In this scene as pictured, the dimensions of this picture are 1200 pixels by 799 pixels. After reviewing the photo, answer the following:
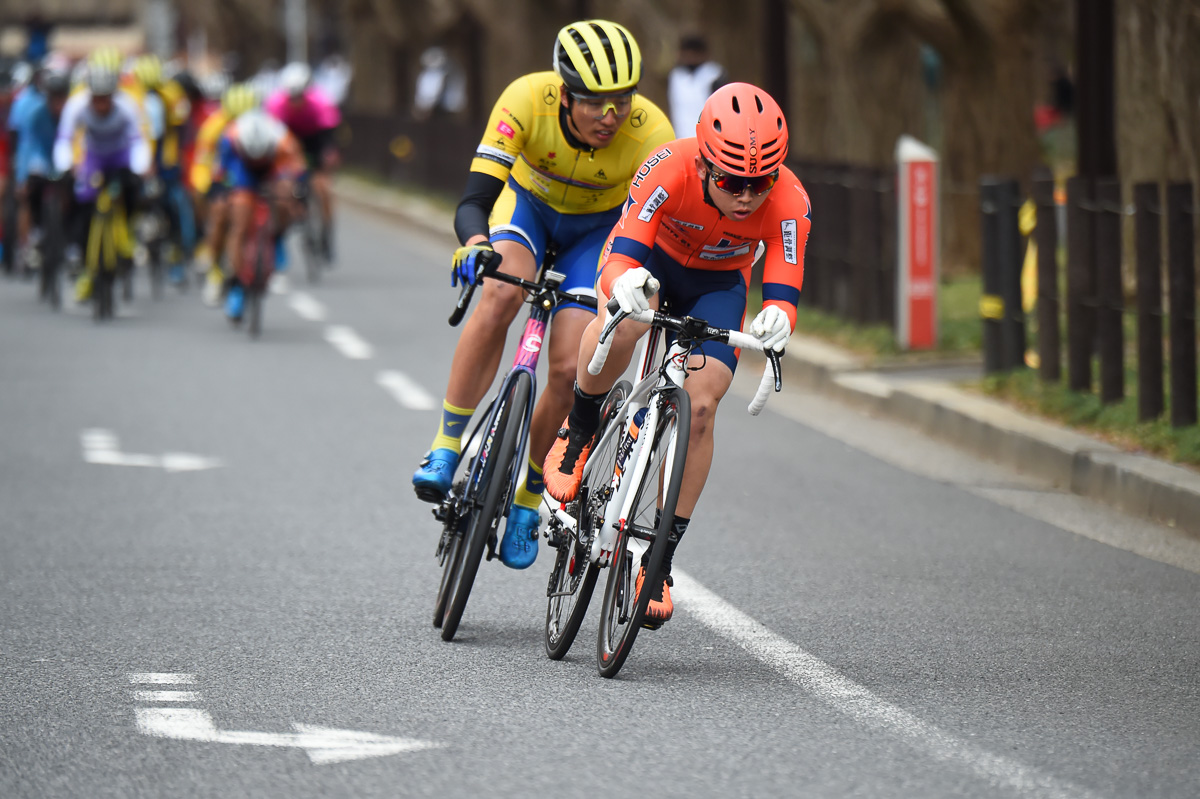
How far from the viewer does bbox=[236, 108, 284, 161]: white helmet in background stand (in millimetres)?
15945

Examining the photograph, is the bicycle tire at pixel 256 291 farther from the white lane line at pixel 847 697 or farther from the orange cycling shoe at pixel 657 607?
the orange cycling shoe at pixel 657 607

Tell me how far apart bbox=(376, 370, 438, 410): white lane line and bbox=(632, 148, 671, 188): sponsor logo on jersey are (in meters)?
6.45

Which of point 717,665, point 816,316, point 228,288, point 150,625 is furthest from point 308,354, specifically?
point 717,665

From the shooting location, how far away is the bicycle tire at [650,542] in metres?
5.69

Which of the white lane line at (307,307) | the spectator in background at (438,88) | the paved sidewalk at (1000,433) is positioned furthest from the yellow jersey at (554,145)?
the spectator in background at (438,88)

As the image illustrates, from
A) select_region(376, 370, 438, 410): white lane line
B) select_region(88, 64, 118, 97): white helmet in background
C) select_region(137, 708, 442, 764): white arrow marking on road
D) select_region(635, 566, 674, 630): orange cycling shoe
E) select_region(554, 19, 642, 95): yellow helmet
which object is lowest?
select_region(137, 708, 442, 764): white arrow marking on road

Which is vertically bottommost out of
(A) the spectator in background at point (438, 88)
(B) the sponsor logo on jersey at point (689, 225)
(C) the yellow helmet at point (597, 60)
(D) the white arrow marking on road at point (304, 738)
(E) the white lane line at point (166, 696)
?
(E) the white lane line at point (166, 696)

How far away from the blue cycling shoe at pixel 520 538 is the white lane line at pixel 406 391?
5640 millimetres

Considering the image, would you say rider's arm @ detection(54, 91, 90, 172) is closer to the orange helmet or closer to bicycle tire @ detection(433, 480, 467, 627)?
bicycle tire @ detection(433, 480, 467, 627)

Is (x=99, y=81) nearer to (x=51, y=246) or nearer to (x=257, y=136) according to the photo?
(x=257, y=136)

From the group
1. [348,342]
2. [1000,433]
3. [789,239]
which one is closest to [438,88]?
[348,342]

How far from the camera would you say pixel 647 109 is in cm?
673

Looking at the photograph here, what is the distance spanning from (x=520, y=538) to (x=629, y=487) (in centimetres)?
95

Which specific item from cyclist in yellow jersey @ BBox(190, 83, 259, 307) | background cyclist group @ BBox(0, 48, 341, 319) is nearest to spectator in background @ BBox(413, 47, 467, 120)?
background cyclist group @ BBox(0, 48, 341, 319)
